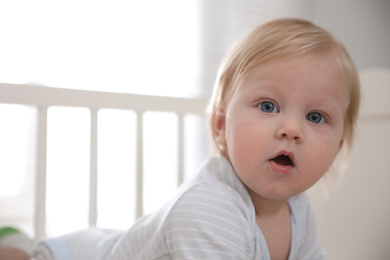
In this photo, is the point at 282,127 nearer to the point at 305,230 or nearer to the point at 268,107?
the point at 268,107

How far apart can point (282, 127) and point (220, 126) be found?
0.15m

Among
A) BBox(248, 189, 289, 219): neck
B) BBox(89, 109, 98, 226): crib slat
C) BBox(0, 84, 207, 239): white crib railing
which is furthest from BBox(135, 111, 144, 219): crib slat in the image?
BBox(248, 189, 289, 219): neck

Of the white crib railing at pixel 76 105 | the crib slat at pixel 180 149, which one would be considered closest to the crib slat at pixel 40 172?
the white crib railing at pixel 76 105

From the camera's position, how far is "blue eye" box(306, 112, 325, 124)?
0.71 m

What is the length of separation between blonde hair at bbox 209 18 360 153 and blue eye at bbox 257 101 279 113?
6cm

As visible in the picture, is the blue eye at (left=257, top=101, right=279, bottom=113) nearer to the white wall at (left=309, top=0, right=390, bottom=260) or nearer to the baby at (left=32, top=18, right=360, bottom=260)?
the baby at (left=32, top=18, right=360, bottom=260)

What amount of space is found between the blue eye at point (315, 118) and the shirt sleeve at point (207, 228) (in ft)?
0.59

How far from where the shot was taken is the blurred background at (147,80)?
1.24 metres

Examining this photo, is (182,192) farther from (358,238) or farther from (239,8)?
(239,8)

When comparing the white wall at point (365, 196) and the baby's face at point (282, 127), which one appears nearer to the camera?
the baby's face at point (282, 127)

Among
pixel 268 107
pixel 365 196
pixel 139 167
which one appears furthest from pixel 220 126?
pixel 365 196

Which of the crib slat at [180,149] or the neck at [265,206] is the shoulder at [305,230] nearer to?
the neck at [265,206]

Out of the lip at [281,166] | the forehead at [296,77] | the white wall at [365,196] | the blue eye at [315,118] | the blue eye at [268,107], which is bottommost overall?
Result: the white wall at [365,196]

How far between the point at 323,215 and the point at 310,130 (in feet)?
2.13
